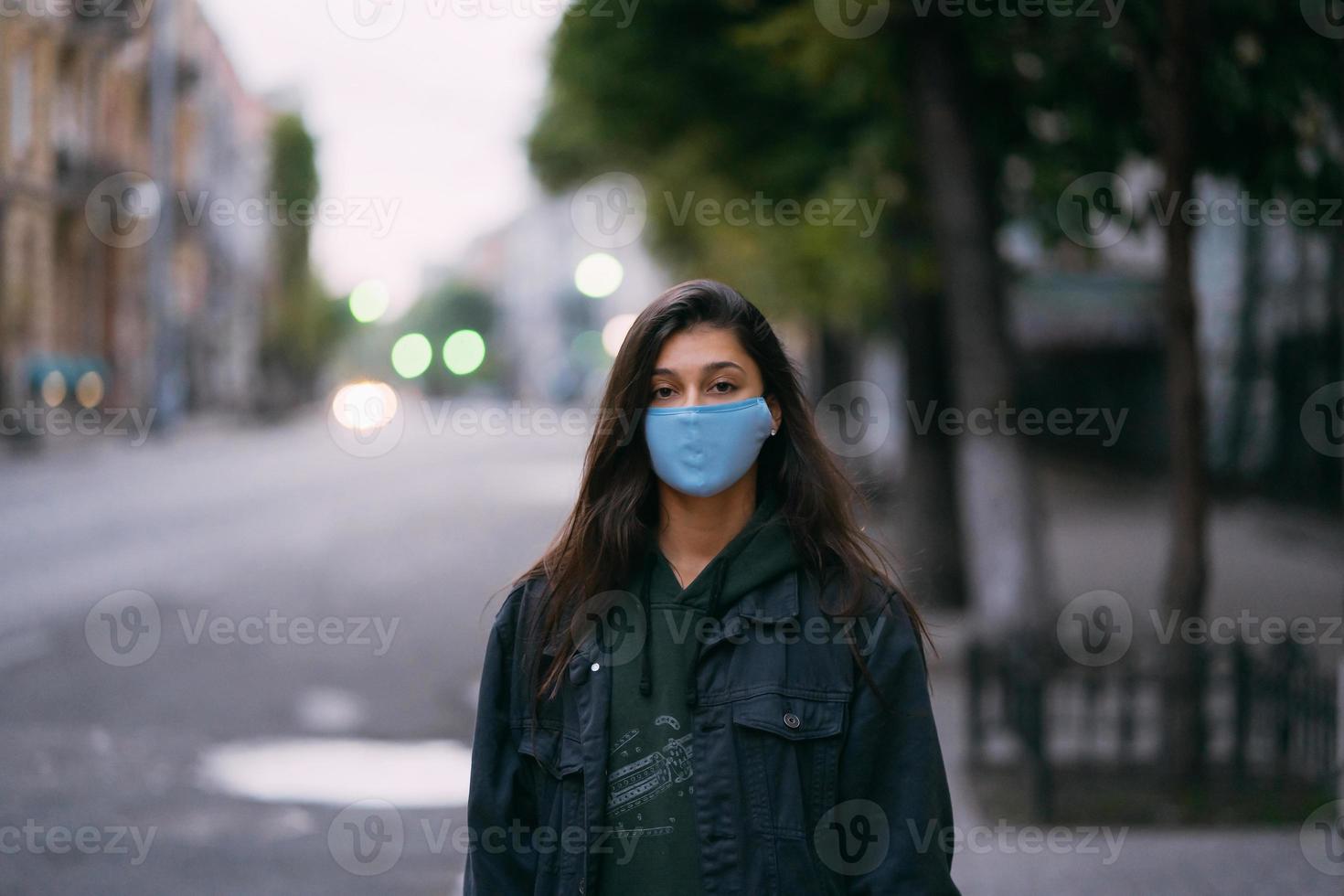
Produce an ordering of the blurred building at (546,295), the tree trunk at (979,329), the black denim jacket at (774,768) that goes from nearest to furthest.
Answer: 1. the black denim jacket at (774,768)
2. the tree trunk at (979,329)
3. the blurred building at (546,295)

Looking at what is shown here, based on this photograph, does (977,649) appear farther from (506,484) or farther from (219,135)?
(219,135)

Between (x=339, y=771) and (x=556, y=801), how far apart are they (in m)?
5.50

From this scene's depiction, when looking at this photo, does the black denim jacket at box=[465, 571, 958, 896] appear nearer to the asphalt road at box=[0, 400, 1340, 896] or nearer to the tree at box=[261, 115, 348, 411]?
the asphalt road at box=[0, 400, 1340, 896]

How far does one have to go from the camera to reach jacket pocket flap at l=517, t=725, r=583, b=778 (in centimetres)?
241

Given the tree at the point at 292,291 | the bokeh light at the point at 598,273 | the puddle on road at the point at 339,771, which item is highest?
the tree at the point at 292,291

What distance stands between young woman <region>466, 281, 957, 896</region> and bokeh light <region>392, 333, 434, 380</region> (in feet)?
15.7

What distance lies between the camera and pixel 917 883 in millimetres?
2324

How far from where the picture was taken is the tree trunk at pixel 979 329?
395 inches

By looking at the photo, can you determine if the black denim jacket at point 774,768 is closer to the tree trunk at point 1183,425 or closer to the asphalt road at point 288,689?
the asphalt road at point 288,689

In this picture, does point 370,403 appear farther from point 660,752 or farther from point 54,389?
point 54,389

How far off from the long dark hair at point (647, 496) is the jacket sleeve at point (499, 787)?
70 millimetres

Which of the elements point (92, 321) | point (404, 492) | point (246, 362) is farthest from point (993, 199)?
point (246, 362)

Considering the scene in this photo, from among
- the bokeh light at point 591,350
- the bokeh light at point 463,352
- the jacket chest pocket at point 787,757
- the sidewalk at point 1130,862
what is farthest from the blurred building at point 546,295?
the jacket chest pocket at point 787,757

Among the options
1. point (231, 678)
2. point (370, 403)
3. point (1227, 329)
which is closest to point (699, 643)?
point (231, 678)
